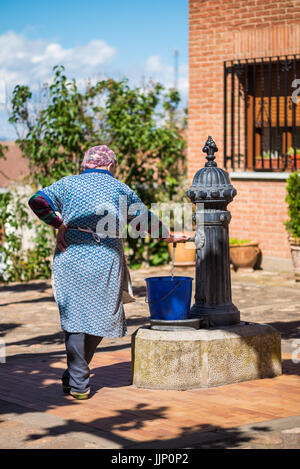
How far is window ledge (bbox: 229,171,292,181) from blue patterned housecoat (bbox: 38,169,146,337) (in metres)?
7.00

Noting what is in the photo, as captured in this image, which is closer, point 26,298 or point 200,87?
point 26,298

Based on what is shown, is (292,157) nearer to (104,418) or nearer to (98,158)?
(98,158)

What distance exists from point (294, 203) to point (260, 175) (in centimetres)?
126

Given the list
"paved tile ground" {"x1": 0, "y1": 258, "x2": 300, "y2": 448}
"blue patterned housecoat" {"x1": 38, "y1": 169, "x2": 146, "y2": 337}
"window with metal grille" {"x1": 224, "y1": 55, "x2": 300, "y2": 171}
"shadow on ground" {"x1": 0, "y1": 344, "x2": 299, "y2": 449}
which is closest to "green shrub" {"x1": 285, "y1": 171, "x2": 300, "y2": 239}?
"window with metal grille" {"x1": 224, "y1": 55, "x2": 300, "y2": 171}

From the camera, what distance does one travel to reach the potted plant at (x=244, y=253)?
12.2 meters

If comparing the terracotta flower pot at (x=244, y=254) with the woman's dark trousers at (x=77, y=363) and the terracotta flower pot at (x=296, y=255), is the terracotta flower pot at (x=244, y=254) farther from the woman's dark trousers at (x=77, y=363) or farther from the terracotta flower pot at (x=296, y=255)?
the woman's dark trousers at (x=77, y=363)

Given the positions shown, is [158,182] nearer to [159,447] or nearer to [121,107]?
[121,107]

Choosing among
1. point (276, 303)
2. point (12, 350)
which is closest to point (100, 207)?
point (12, 350)

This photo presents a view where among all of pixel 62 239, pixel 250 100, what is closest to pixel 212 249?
pixel 62 239

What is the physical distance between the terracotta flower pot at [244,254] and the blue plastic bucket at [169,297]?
639 cm

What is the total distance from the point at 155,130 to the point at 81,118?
1319 mm

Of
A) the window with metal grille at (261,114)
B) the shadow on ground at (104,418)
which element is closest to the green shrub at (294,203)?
the window with metal grille at (261,114)

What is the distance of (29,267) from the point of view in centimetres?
1292

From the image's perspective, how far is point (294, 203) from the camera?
1127 centimetres
